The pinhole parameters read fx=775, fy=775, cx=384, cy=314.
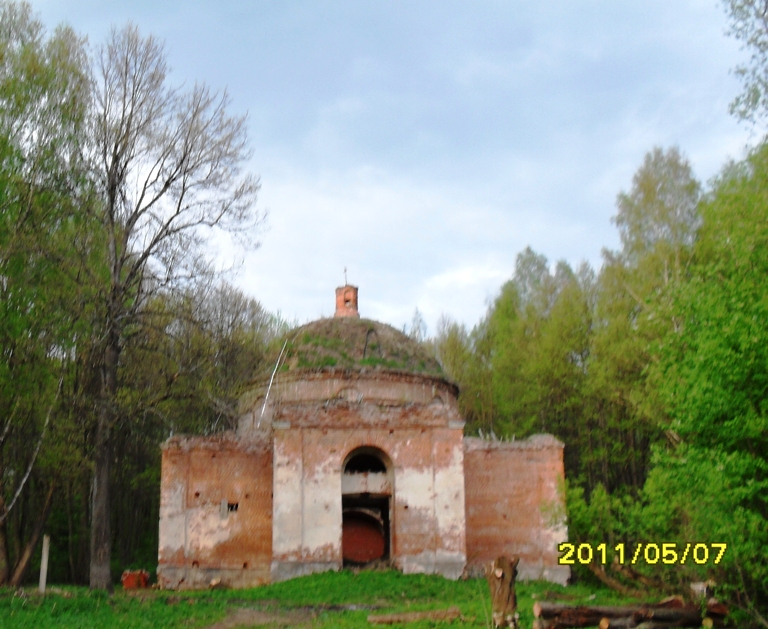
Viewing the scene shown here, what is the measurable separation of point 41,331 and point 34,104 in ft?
15.8

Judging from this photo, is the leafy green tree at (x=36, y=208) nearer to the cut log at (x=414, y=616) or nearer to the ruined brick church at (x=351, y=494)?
the ruined brick church at (x=351, y=494)

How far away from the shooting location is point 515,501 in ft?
71.3

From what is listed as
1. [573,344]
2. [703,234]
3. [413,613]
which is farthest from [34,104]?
[573,344]

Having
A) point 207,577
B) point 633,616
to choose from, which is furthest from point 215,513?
point 633,616

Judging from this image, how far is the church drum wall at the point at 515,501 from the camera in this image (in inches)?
829

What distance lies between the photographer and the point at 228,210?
1720 centimetres

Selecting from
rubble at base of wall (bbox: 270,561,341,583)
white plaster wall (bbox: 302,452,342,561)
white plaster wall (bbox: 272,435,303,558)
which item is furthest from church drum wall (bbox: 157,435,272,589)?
white plaster wall (bbox: 302,452,342,561)

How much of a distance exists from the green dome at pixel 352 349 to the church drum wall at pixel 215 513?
3.56 m

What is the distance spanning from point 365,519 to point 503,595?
11.2m

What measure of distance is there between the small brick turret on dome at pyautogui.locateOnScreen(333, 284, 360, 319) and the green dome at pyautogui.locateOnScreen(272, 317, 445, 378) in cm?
110

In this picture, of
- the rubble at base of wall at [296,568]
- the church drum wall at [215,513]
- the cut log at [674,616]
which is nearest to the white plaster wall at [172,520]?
the church drum wall at [215,513]

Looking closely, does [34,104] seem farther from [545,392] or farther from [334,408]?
[545,392]

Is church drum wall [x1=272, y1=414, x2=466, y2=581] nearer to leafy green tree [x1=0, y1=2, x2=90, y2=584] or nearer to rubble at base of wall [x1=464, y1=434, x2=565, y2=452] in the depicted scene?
rubble at base of wall [x1=464, y1=434, x2=565, y2=452]
